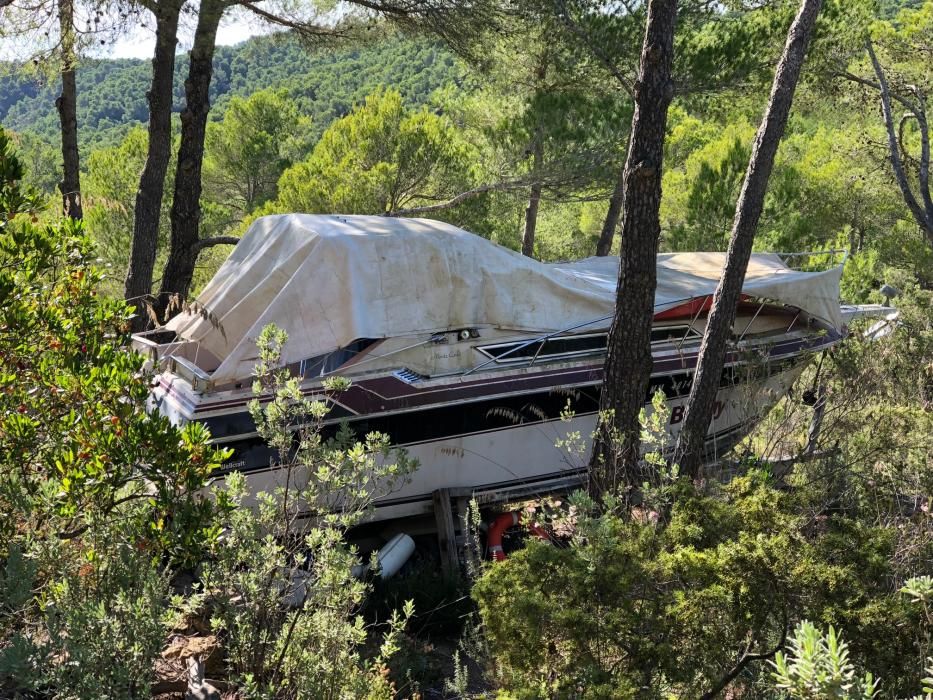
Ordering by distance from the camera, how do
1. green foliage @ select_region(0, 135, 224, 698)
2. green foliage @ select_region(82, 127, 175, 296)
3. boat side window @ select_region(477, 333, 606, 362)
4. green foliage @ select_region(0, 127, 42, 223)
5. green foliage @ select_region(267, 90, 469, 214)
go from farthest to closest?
1. green foliage @ select_region(82, 127, 175, 296)
2. green foliage @ select_region(267, 90, 469, 214)
3. boat side window @ select_region(477, 333, 606, 362)
4. green foliage @ select_region(0, 127, 42, 223)
5. green foliage @ select_region(0, 135, 224, 698)

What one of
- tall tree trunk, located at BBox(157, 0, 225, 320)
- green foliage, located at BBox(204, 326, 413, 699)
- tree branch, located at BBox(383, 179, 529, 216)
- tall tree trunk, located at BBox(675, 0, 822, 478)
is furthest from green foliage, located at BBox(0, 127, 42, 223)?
tree branch, located at BBox(383, 179, 529, 216)

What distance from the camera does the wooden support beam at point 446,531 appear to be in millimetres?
6520

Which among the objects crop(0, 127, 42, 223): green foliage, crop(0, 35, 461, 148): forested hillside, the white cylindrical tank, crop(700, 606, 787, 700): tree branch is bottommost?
the white cylindrical tank

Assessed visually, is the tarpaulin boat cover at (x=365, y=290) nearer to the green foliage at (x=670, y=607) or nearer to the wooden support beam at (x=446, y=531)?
the wooden support beam at (x=446, y=531)

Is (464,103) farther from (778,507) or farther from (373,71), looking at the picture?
(373,71)

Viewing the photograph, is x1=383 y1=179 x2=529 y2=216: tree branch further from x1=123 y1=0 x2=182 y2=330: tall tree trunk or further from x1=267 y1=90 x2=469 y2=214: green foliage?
x1=123 y1=0 x2=182 y2=330: tall tree trunk

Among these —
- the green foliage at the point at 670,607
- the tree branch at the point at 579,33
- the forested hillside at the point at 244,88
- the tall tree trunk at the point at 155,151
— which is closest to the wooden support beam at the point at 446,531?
the green foliage at the point at 670,607

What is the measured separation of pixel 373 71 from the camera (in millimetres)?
53094

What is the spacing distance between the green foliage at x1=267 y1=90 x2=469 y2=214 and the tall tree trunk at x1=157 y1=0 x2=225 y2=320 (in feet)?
10.8

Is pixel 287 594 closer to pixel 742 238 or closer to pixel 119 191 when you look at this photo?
pixel 742 238

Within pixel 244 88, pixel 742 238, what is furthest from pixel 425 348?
pixel 244 88

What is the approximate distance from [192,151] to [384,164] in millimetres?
4199

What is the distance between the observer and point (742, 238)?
19.8ft

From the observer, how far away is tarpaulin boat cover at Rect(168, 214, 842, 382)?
6.23 m
